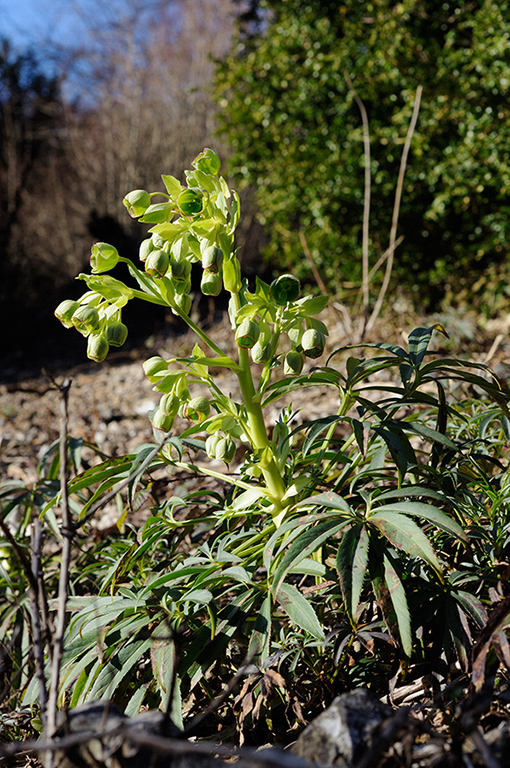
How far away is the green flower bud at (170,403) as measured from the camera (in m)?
1.04

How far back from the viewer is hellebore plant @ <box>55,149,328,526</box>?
98 cm

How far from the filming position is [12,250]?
6301 mm

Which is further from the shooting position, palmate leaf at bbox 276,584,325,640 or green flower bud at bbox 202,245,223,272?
green flower bud at bbox 202,245,223,272

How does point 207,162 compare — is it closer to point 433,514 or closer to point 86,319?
point 86,319

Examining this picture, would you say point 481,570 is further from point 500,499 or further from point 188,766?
point 188,766

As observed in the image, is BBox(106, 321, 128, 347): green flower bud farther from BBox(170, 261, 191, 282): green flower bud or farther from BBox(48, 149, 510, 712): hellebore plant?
BBox(170, 261, 191, 282): green flower bud

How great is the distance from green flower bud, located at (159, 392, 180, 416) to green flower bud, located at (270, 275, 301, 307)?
0.26 meters

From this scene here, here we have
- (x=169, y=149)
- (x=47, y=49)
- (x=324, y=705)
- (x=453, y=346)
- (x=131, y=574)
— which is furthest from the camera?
(x=47, y=49)

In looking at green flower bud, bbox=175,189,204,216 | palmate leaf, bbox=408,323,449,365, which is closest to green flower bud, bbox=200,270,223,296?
green flower bud, bbox=175,189,204,216

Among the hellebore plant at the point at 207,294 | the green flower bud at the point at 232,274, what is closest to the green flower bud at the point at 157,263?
the hellebore plant at the point at 207,294

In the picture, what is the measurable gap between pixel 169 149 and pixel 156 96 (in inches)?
65.0

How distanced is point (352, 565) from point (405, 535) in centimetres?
9

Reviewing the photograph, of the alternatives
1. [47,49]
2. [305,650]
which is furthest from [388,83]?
[47,49]

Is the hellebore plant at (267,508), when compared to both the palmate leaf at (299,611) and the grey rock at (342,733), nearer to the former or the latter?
the palmate leaf at (299,611)
